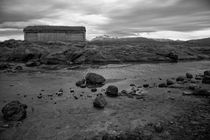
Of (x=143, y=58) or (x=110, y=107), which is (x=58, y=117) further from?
(x=143, y=58)

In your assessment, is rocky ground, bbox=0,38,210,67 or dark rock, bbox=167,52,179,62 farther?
dark rock, bbox=167,52,179,62

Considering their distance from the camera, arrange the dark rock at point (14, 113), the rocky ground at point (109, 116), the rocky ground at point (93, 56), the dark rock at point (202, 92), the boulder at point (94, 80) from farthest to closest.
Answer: the rocky ground at point (93, 56) < the boulder at point (94, 80) < the dark rock at point (202, 92) < the dark rock at point (14, 113) < the rocky ground at point (109, 116)

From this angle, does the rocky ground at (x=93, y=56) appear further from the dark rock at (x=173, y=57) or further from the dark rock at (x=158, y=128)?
the dark rock at (x=158, y=128)

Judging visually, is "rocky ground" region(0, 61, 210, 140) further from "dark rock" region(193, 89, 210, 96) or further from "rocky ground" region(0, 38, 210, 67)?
"rocky ground" region(0, 38, 210, 67)

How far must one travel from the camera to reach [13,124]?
7.26 metres

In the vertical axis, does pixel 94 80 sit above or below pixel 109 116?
above

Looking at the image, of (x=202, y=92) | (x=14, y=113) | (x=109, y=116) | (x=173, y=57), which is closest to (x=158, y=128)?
(x=109, y=116)

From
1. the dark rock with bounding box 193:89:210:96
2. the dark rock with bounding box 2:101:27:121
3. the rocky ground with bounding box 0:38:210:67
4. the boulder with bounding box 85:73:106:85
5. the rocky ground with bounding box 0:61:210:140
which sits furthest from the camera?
the rocky ground with bounding box 0:38:210:67

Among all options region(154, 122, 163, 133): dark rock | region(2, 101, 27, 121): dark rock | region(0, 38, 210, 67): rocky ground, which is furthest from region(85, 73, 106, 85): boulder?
region(0, 38, 210, 67): rocky ground

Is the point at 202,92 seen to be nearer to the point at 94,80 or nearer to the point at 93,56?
the point at 94,80

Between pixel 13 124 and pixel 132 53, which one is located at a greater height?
pixel 132 53

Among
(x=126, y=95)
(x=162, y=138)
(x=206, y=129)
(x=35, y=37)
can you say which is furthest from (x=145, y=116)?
(x=35, y=37)

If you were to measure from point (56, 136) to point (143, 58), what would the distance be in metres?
30.0

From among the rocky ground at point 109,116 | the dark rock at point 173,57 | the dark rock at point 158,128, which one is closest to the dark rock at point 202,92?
the rocky ground at point 109,116
